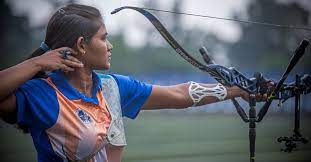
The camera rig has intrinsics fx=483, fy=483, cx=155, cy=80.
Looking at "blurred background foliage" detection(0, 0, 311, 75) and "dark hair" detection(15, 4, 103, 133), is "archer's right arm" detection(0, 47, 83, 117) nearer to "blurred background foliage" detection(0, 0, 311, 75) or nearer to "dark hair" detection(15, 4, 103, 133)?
"dark hair" detection(15, 4, 103, 133)

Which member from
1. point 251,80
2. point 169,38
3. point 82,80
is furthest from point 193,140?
point 82,80

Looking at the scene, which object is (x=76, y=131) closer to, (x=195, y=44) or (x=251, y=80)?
(x=251, y=80)

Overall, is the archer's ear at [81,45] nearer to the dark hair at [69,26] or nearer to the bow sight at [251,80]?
the dark hair at [69,26]

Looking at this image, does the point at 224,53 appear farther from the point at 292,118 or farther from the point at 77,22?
the point at 77,22

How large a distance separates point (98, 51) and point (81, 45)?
0.06 metres

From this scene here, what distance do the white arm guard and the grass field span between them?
46 centimetres

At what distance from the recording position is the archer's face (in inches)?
57.0

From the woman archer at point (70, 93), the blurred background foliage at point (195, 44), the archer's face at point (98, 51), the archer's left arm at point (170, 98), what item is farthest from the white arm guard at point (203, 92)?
the blurred background foliage at point (195, 44)

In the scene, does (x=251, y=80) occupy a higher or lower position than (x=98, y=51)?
lower

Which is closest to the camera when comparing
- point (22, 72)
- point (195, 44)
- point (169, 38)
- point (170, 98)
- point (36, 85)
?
point (22, 72)

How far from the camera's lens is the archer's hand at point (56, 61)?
1272 mm

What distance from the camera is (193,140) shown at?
2414 millimetres

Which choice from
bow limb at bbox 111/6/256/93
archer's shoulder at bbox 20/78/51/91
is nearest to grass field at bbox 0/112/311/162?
bow limb at bbox 111/6/256/93

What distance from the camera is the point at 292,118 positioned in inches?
98.7
